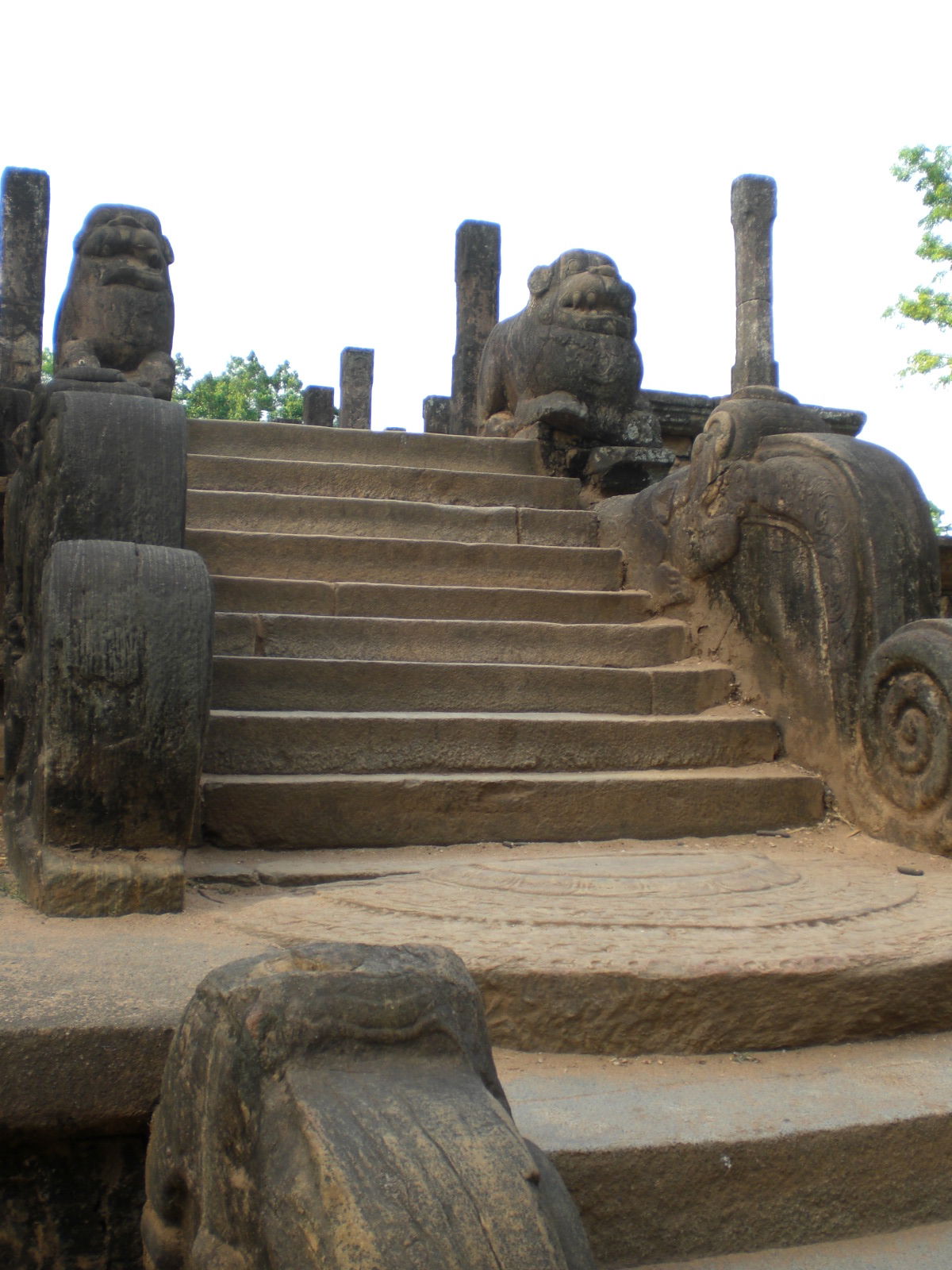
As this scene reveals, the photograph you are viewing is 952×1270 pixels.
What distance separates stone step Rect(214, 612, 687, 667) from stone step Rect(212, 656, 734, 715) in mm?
142

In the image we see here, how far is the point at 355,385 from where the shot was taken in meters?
15.8

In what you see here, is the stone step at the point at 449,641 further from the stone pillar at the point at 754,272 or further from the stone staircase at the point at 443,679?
the stone pillar at the point at 754,272

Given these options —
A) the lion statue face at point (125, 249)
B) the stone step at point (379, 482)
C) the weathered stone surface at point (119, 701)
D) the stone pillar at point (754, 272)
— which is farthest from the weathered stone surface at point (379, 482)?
the stone pillar at point (754, 272)

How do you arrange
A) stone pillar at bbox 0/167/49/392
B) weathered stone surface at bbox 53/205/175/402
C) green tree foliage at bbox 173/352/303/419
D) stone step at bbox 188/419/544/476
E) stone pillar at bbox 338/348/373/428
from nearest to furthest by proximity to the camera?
weathered stone surface at bbox 53/205/175/402, stone step at bbox 188/419/544/476, stone pillar at bbox 0/167/49/392, stone pillar at bbox 338/348/373/428, green tree foliage at bbox 173/352/303/419

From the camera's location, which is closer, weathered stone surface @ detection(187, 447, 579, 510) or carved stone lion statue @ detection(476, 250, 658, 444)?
weathered stone surface @ detection(187, 447, 579, 510)

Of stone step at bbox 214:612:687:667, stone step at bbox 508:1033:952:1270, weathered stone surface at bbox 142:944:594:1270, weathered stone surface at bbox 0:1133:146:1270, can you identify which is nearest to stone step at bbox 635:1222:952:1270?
stone step at bbox 508:1033:952:1270

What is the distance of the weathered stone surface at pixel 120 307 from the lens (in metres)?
5.60

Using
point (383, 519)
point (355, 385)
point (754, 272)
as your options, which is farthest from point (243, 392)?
point (383, 519)

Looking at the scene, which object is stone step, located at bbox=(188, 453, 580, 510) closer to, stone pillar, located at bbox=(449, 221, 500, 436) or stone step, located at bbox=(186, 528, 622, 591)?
stone step, located at bbox=(186, 528, 622, 591)

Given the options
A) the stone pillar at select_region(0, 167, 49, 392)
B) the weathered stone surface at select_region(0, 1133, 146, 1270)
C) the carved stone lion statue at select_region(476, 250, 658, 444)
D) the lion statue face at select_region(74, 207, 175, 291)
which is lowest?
the weathered stone surface at select_region(0, 1133, 146, 1270)

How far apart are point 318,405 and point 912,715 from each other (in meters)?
12.5

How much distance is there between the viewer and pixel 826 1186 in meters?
1.92

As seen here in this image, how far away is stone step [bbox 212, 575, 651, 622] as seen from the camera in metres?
4.34

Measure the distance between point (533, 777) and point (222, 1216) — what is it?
2186 millimetres
